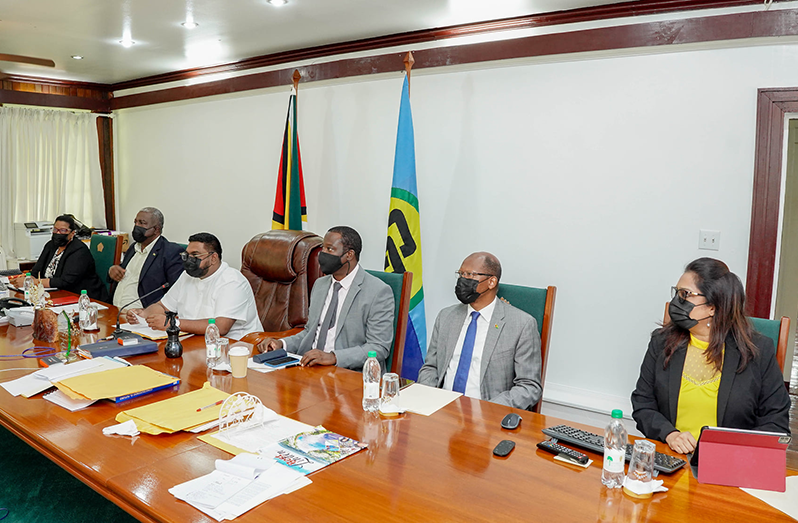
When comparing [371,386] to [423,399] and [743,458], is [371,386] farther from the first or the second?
[743,458]

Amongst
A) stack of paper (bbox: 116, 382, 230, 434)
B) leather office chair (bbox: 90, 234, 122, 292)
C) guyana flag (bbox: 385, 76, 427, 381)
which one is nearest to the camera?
stack of paper (bbox: 116, 382, 230, 434)

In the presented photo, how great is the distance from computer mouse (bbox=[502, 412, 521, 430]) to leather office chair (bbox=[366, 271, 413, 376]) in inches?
38.8

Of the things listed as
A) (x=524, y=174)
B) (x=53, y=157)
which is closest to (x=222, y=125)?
(x=53, y=157)

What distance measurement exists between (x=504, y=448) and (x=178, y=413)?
98 centimetres

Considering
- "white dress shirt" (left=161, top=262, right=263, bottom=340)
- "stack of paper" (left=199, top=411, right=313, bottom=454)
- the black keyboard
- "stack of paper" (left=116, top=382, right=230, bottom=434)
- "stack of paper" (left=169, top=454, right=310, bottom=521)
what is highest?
"white dress shirt" (left=161, top=262, right=263, bottom=340)

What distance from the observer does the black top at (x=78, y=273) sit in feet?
13.7

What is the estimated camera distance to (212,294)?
3016mm

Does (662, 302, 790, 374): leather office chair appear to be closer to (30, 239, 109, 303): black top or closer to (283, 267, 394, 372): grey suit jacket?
(283, 267, 394, 372): grey suit jacket

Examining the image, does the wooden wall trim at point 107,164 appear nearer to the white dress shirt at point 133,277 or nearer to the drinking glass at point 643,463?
the white dress shirt at point 133,277

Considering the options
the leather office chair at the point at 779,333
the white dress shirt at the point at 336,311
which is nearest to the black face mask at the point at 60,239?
the white dress shirt at the point at 336,311

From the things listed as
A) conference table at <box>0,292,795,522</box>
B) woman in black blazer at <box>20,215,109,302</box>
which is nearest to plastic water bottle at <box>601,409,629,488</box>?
conference table at <box>0,292,795,522</box>

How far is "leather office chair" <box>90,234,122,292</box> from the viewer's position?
A: 4.38 m

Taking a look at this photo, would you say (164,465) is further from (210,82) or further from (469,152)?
(210,82)

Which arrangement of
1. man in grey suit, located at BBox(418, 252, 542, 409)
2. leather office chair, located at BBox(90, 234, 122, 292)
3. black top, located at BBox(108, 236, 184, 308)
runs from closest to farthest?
man in grey suit, located at BBox(418, 252, 542, 409) → black top, located at BBox(108, 236, 184, 308) → leather office chair, located at BBox(90, 234, 122, 292)
